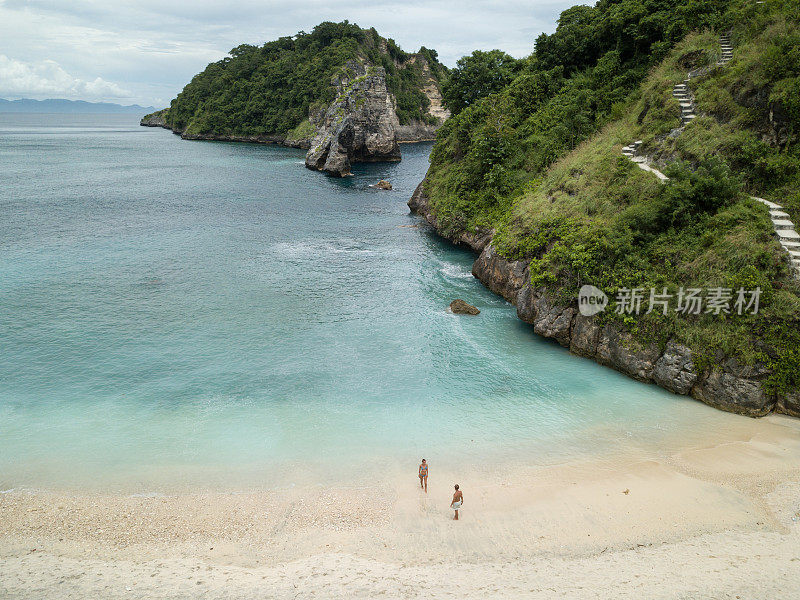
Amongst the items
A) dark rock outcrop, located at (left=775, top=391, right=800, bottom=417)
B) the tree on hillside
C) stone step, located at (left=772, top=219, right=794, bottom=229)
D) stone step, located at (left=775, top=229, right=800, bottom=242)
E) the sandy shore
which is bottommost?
the sandy shore

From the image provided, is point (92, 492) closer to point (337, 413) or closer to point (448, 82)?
point (337, 413)

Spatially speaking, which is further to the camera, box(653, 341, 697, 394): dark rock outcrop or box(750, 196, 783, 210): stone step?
box(750, 196, 783, 210): stone step

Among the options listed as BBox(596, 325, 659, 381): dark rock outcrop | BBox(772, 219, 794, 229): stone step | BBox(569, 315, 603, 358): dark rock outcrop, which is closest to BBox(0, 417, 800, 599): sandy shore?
BBox(596, 325, 659, 381): dark rock outcrop

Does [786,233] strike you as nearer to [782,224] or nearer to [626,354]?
[782,224]

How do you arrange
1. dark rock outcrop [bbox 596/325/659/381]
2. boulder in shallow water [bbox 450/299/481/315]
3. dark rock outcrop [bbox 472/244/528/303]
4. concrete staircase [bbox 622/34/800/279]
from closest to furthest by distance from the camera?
concrete staircase [bbox 622/34/800/279] → dark rock outcrop [bbox 596/325/659/381] → boulder in shallow water [bbox 450/299/481/315] → dark rock outcrop [bbox 472/244/528/303]

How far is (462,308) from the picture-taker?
30.2 m

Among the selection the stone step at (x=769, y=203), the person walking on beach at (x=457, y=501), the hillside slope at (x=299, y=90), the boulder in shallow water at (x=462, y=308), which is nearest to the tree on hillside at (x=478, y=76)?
the boulder in shallow water at (x=462, y=308)

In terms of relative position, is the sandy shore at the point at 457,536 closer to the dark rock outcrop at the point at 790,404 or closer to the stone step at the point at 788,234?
the dark rock outcrop at the point at 790,404

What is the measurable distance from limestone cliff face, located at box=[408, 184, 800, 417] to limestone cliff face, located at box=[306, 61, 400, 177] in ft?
207

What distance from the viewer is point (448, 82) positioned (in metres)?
52.8

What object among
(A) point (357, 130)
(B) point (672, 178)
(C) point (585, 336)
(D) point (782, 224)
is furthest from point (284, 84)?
(D) point (782, 224)

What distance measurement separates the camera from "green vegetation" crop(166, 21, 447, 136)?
417 feet

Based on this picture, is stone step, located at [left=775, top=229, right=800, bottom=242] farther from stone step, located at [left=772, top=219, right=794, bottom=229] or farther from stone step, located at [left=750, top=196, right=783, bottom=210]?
stone step, located at [left=750, top=196, right=783, bottom=210]

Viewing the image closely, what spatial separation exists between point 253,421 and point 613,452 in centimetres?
1485
